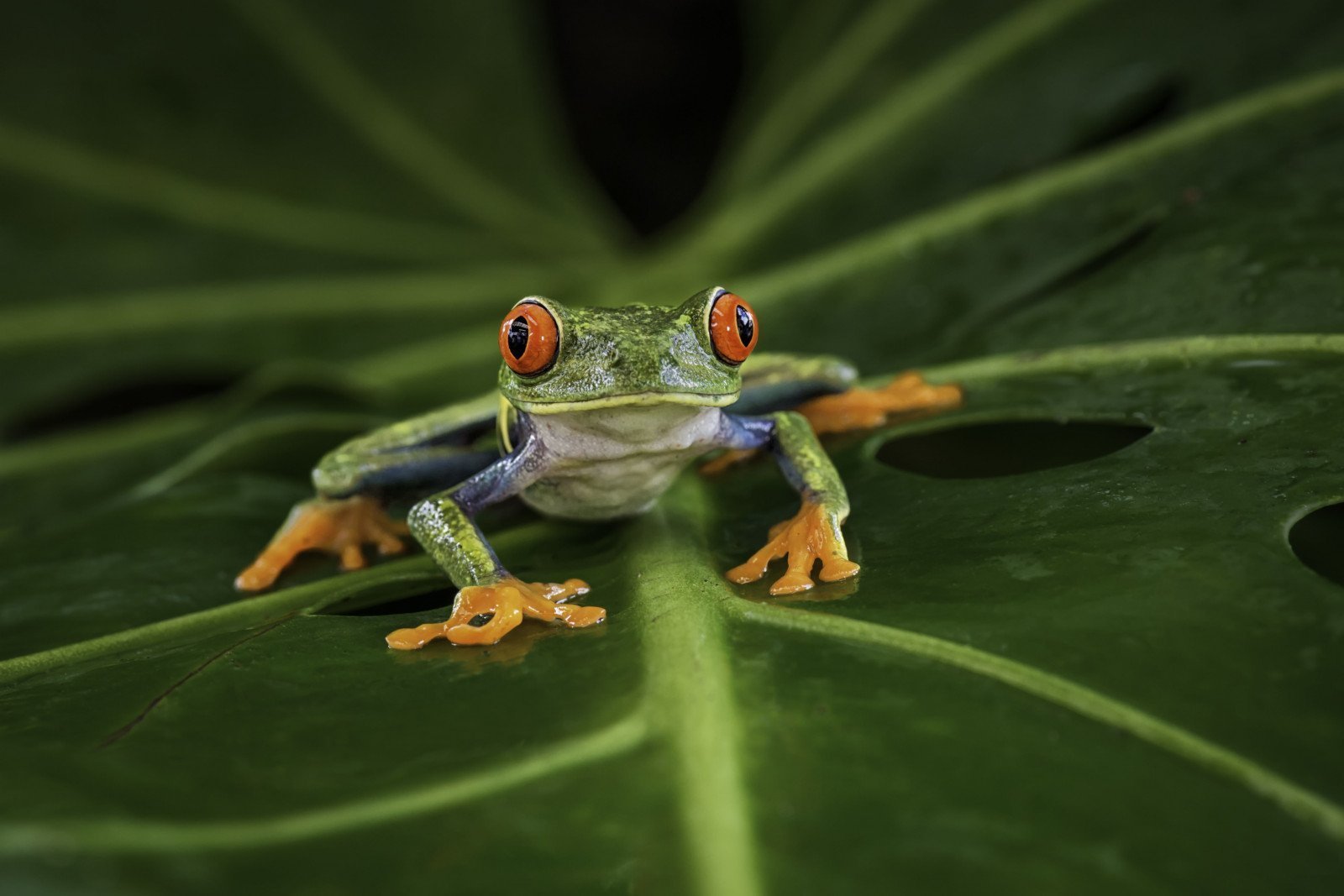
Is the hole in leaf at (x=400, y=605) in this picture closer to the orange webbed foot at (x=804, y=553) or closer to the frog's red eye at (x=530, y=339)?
the frog's red eye at (x=530, y=339)

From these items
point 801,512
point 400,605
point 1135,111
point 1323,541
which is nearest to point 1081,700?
point 801,512

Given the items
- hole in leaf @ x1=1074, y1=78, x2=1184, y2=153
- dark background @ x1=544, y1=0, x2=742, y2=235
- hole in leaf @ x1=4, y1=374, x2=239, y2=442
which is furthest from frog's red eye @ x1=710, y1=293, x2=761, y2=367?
dark background @ x1=544, y1=0, x2=742, y2=235

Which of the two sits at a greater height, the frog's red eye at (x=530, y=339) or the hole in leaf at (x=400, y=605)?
the frog's red eye at (x=530, y=339)

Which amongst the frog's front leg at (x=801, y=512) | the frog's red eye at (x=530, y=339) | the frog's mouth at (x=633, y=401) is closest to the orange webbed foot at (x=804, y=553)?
the frog's front leg at (x=801, y=512)

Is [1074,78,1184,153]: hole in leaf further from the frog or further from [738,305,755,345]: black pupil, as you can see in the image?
[738,305,755,345]: black pupil

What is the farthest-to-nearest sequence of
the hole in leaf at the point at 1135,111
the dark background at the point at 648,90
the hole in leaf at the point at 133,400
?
the dark background at the point at 648,90 → the hole in leaf at the point at 133,400 → the hole in leaf at the point at 1135,111
